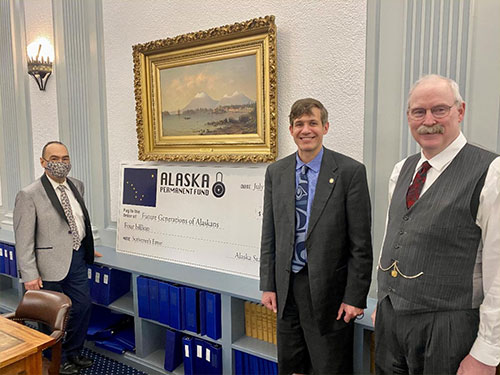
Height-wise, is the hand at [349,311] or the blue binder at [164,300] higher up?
the hand at [349,311]

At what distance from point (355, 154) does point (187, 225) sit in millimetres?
1516

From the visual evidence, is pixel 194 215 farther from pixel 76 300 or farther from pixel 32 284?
pixel 32 284

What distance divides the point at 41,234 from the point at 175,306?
114 centimetres

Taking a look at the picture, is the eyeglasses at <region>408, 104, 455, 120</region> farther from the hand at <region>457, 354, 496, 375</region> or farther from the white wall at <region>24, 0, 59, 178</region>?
the white wall at <region>24, 0, 59, 178</region>

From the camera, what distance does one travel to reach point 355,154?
2457mm

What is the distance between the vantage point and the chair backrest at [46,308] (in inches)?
90.5

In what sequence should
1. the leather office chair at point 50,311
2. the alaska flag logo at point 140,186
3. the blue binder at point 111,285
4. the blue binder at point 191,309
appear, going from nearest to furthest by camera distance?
the leather office chair at point 50,311 < the blue binder at point 191,309 < the blue binder at point 111,285 < the alaska flag logo at point 140,186

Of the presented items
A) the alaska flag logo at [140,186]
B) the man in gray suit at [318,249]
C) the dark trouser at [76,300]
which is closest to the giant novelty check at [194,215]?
the alaska flag logo at [140,186]

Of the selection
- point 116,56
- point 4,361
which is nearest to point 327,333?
point 4,361

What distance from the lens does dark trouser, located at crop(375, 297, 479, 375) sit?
1362mm

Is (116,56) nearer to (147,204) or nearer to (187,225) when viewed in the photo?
(147,204)

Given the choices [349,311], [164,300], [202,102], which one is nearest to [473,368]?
[349,311]

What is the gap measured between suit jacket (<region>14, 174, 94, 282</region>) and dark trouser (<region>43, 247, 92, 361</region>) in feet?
0.26

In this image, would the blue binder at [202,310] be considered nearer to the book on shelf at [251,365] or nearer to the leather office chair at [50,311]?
the book on shelf at [251,365]
